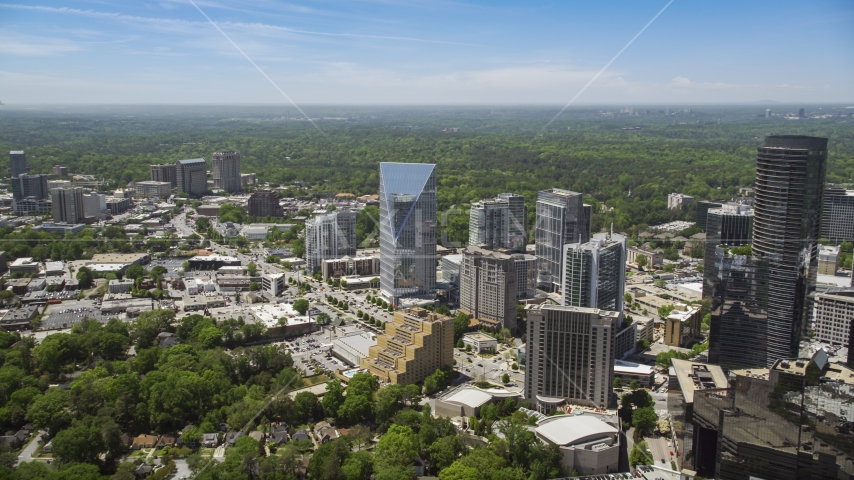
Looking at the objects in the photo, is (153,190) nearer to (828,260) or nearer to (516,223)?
(516,223)

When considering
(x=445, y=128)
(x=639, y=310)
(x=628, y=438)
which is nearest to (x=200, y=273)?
(x=639, y=310)

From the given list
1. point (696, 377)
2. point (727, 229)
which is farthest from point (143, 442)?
point (727, 229)

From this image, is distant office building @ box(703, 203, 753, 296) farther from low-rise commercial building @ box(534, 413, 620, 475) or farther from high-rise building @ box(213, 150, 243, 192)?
high-rise building @ box(213, 150, 243, 192)

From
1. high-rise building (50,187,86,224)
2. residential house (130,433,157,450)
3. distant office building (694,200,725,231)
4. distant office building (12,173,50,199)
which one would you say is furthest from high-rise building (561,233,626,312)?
distant office building (12,173,50,199)

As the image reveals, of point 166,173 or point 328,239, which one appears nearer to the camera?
point 328,239

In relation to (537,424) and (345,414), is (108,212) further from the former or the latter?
(537,424)

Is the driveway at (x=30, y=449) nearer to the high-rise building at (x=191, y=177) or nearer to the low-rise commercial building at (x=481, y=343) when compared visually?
the low-rise commercial building at (x=481, y=343)
